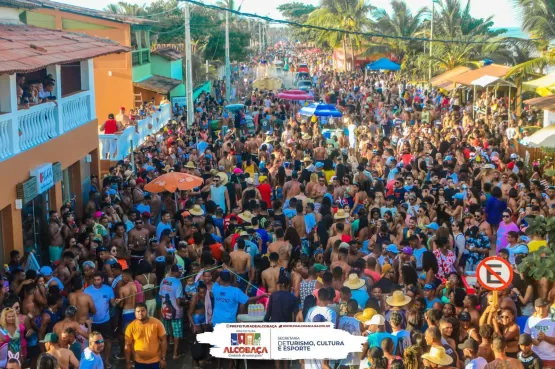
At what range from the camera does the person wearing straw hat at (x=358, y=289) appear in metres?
9.91

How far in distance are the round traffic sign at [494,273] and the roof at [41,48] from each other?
6.24m

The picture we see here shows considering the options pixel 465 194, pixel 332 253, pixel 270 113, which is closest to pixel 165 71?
pixel 270 113

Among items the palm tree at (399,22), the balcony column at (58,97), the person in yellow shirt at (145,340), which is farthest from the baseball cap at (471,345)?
the palm tree at (399,22)

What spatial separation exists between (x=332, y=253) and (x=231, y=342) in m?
4.75

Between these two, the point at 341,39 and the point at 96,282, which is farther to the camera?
the point at 341,39

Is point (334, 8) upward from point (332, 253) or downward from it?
upward

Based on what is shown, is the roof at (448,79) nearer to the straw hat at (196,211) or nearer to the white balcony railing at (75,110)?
the white balcony railing at (75,110)

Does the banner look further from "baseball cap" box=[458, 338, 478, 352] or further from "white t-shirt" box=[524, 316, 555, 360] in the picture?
"white t-shirt" box=[524, 316, 555, 360]

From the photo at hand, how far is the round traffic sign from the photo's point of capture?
8.66 m

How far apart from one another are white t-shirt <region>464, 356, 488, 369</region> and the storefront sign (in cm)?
822

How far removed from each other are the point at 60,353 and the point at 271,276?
11.3 feet

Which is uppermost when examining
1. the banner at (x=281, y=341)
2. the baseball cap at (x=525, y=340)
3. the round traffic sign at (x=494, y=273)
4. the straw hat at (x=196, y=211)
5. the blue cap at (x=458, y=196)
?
the round traffic sign at (x=494, y=273)

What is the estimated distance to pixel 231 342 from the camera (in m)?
7.58

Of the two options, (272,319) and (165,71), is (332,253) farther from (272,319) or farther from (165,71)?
(165,71)
